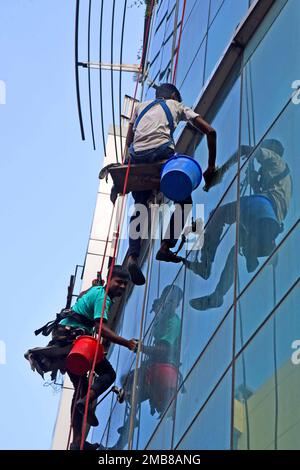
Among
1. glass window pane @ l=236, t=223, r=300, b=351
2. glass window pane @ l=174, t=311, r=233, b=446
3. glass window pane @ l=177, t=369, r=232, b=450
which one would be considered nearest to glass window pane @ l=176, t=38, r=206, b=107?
glass window pane @ l=174, t=311, r=233, b=446

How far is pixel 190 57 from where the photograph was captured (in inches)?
562

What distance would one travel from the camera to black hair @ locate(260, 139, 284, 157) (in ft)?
28.0

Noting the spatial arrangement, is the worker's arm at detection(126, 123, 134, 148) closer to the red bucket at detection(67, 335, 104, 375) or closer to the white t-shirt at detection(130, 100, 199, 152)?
the white t-shirt at detection(130, 100, 199, 152)

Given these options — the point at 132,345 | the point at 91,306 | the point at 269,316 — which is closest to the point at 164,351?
the point at 132,345

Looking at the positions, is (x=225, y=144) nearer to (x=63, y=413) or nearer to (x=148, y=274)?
(x=148, y=274)

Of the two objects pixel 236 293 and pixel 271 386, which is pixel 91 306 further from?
pixel 271 386

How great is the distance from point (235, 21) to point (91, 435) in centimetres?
629

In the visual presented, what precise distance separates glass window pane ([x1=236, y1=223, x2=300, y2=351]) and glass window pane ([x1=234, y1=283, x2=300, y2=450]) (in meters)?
0.14

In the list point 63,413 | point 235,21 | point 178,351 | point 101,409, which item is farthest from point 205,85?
point 63,413

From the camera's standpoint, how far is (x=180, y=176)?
9484 mm

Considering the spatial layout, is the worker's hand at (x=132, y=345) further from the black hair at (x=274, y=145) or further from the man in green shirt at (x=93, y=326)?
the black hair at (x=274, y=145)

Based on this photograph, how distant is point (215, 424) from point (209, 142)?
3.24 meters
